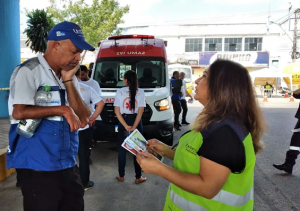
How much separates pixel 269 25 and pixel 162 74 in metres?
30.2

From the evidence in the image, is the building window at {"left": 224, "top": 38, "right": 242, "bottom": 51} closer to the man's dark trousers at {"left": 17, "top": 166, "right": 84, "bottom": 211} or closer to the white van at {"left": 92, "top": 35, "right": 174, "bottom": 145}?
the white van at {"left": 92, "top": 35, "right": 174, "bottom": 145}

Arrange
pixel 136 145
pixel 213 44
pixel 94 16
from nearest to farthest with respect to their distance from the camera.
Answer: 1. pixel 136 145
2. pixel 94 16
3. pixel 213 44

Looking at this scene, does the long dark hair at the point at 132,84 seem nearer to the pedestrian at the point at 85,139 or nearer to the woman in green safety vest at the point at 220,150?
the pedestrian at the point at 85,139

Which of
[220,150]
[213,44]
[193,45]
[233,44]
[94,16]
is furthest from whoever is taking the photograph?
[193,45]

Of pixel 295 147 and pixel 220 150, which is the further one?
pixel 295 147

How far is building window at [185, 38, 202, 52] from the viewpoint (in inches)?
1272

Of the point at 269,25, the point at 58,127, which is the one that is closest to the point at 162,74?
the point at 58,127

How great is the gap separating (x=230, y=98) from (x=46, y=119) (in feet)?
3.91

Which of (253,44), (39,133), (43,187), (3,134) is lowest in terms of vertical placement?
(3,134)

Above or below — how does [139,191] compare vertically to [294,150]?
below

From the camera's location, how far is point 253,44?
3161 centimetres

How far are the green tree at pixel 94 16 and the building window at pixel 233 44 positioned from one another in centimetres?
1562

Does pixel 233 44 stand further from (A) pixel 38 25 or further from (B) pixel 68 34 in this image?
(B) pixel 68 34

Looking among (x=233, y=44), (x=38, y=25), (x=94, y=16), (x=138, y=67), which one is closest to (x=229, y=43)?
(x=233, y=44)
